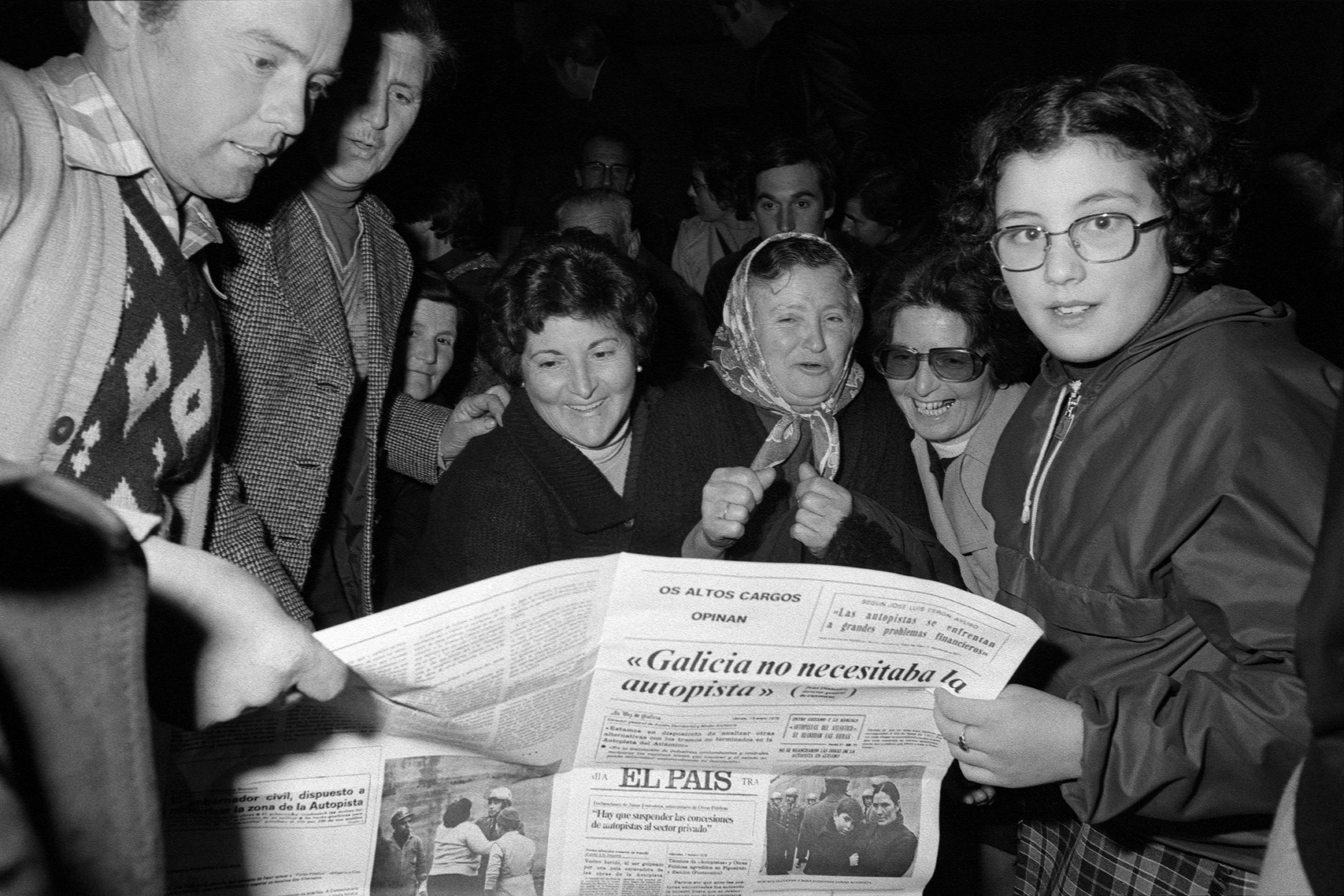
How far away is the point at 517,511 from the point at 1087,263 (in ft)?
4.10

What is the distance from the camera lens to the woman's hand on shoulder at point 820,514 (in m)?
1.82

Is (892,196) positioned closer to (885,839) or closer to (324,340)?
(324,340)

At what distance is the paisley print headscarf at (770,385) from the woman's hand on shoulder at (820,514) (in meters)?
0.42

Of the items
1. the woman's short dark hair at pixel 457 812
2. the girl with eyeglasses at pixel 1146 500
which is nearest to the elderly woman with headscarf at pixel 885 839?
the girl with eyeglasses at pixel 1146 500

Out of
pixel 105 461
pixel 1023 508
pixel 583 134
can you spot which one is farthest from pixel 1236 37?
pixel 105 461

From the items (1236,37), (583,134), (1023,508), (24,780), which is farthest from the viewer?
(1236,37)

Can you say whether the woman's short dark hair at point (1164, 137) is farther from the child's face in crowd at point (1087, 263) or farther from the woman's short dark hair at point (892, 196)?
the woman's short dark hair at point (892, 196)

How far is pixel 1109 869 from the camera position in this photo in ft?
4.96

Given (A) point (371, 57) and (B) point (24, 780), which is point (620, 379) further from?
(B) point (24, 780)

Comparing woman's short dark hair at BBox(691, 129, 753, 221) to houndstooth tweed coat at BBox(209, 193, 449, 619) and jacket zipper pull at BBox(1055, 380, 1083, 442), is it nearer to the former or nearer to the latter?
houndstooth tweed coat at BBox(209, 193, 449, 619)

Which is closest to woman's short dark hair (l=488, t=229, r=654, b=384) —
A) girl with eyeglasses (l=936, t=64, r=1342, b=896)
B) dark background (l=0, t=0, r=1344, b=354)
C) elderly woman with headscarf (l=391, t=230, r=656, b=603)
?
elderly woman with headscarf (l=391, t=230, r=656, b=603)

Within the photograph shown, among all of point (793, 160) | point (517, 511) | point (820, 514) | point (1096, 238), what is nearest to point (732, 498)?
point (820, 514)

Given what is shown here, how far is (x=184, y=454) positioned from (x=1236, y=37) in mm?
7142

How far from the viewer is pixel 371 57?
6.39 feet
